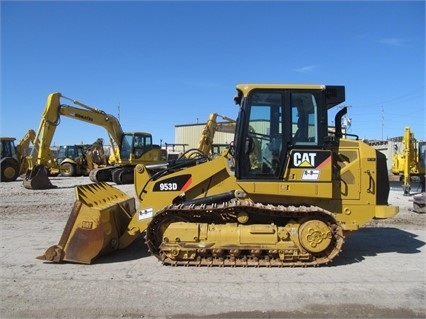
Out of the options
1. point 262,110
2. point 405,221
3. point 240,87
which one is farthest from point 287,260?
point 405,221

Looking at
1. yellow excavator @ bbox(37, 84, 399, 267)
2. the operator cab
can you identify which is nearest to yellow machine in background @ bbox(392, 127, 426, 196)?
yellow excavator @ bbox(37, 84, 399, 267)

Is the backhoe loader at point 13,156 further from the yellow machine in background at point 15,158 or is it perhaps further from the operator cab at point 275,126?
the operator cab at point 275,126

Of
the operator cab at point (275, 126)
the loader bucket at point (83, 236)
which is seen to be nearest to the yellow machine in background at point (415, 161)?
the operator cab at point (275, 126)

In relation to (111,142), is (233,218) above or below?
below

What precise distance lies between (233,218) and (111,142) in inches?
721

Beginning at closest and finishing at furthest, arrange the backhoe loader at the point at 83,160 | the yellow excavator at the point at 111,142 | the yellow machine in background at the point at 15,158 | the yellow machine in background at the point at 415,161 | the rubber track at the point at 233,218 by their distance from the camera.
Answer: the rubber track at the point at 233,218 < the yellow excavator at the point at 111,142 < the yellow machine in background at the point at 415,161 < the yellow machine in background at the point at 15,158 < the backhoe loader at the point at 83,160

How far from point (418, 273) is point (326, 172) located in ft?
6.34

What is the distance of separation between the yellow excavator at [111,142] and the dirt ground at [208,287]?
39.2 feet

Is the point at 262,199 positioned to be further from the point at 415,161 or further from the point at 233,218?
the point at 415,161

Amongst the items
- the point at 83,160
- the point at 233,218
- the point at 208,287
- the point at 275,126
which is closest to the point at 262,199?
the point at 233,218

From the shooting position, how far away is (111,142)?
24172 millimetres

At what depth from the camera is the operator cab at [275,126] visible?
22.6 ft

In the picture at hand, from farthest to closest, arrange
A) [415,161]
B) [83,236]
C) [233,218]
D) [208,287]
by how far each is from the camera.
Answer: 1. [415,161]
2. [233,218]
3. [83,236]
4. [208,287]

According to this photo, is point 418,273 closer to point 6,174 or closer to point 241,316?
point 241,316
